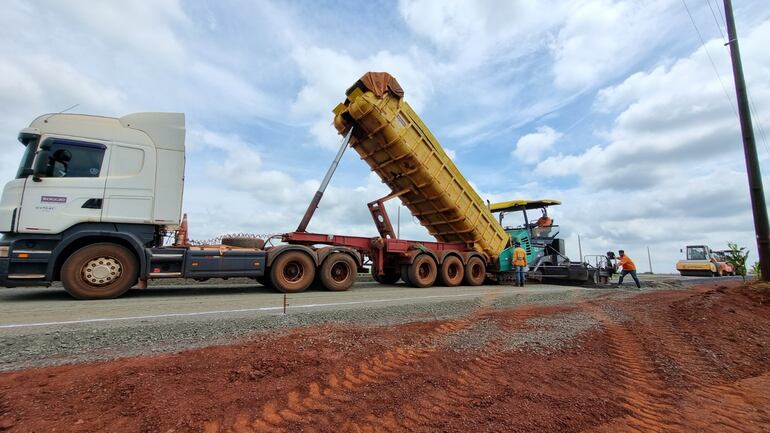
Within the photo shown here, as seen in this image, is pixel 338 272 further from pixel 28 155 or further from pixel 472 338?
pixel 28 155

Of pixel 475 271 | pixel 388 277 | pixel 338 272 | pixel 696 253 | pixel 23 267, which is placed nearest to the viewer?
pixel 23 267

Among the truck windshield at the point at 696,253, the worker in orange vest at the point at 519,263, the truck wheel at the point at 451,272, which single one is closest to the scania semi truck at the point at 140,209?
the truck wheel at the point at 451,272

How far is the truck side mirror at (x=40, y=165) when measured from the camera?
679cm

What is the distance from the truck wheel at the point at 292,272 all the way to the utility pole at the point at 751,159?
389 inches

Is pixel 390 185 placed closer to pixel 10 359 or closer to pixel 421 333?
pixel 421 333

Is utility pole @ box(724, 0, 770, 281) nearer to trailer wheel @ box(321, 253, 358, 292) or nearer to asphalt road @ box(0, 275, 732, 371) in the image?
asphalt road @ box(0, 275, 732, 371)

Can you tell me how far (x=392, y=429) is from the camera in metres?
2.24

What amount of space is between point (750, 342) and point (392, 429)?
4965 millimetres

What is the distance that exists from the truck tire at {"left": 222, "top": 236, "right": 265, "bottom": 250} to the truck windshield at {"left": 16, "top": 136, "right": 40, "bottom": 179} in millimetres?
3883

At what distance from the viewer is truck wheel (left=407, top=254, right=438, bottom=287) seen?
38.8 ft

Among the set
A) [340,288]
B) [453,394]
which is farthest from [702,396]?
[340,288]

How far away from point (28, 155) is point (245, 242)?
14.1 ft

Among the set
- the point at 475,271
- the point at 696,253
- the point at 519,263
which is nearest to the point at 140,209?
the point at 475,271

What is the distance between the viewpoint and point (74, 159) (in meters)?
7.21
